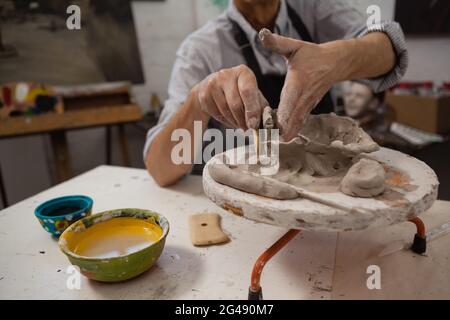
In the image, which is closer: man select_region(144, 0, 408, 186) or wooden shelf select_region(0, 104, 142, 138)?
man select_region(144, 0, 408, 186)

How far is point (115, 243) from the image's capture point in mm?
826

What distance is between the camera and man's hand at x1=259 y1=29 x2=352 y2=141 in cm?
82

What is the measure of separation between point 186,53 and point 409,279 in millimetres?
1102

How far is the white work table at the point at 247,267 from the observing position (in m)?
0.72

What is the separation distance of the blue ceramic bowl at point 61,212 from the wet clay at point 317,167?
0.40m

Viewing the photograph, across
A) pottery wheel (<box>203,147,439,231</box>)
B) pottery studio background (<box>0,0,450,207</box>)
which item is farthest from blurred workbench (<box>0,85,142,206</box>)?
pottery wheel (<box>203,147,439,231</box>)

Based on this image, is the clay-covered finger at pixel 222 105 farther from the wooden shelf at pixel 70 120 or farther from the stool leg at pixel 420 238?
the wooden shelf at pixel 70 120

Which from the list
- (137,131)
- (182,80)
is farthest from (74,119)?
(182,80)

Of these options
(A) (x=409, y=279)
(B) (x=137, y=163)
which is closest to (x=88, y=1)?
(B) (x=137, y=163)

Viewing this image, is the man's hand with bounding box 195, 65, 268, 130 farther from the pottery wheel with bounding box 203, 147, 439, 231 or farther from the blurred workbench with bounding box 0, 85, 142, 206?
the blurred workbench with bounding box 0, 85, 142, 206

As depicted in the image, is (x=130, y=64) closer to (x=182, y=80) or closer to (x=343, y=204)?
(x=182, y=80)

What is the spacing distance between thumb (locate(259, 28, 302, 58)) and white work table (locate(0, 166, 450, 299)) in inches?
18.0

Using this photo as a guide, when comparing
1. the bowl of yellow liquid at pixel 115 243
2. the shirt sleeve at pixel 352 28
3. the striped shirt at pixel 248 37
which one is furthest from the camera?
the striped shirt at pixel 248 37

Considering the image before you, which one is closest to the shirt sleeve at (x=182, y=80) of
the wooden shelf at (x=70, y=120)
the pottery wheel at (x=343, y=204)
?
the pottery wheel at (x=343, y=204)
